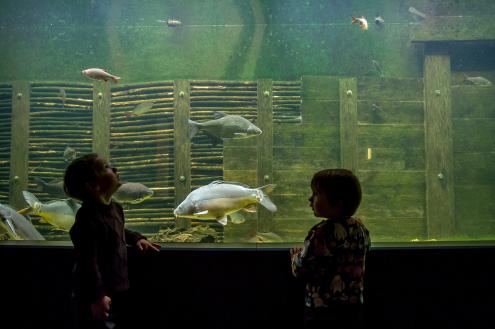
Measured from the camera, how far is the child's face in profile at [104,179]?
209 cm

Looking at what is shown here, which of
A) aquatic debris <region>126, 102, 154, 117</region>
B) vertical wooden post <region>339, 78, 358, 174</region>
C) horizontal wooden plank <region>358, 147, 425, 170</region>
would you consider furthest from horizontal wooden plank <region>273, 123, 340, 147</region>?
aquatic debris <region>126, 102, 154, 117</region>

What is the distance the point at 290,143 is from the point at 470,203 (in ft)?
12.7

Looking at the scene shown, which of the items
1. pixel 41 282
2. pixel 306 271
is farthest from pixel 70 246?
pixel 306 271

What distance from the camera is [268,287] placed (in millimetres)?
2381

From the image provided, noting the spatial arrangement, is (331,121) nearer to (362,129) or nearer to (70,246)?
(362,129)

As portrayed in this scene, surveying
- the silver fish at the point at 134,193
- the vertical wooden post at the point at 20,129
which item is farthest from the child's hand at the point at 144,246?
the vertical wooden post at the point at 20,129

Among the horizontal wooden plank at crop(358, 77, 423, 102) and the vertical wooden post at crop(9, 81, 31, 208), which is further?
the horizontal wooden plank at crop(358, 77, 423, 102)

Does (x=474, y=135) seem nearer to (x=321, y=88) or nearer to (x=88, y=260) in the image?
(x=321, y=88)

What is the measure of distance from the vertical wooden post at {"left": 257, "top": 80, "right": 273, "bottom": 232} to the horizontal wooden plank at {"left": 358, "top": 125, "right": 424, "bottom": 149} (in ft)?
6.18

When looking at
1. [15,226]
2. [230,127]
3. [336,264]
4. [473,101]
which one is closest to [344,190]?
[336,264]

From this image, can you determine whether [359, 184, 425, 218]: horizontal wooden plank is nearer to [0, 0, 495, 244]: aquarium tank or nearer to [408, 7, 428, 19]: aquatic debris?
[0, 0, 495, 244]: aquarium tank

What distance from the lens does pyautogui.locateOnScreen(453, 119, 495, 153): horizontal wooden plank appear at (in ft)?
28.0

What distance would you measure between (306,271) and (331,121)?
6816 millimetres

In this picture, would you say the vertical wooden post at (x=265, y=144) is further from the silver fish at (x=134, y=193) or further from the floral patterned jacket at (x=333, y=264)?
the floral patterned jacket at (x=333, y=264)
